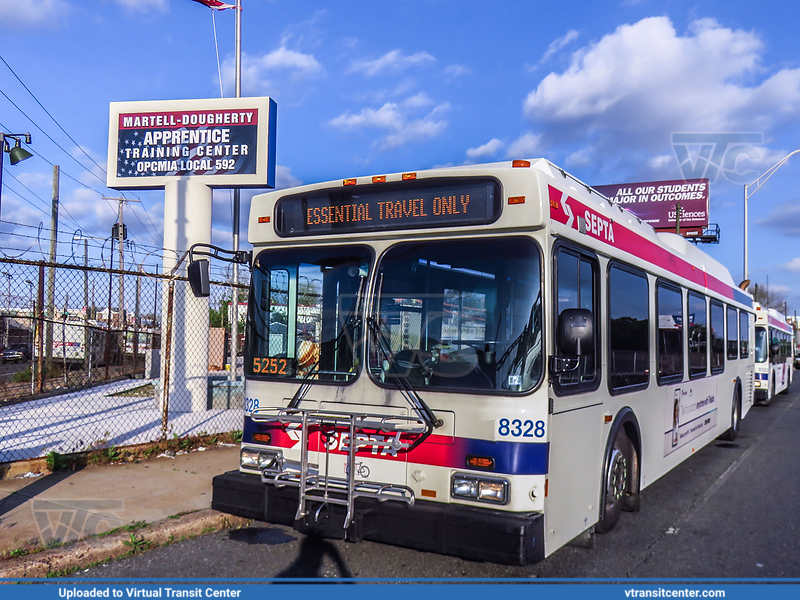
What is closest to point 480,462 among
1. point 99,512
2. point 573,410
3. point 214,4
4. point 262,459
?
point 573,410

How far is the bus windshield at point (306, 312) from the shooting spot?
493cm

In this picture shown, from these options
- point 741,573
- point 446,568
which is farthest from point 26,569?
point 741,573

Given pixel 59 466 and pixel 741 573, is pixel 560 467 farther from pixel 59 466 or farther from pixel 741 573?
pixel 59 466

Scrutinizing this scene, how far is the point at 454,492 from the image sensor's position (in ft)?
14.3

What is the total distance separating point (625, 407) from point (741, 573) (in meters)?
1.48

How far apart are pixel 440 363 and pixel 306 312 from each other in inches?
47.7

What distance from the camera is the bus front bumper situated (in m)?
4.04

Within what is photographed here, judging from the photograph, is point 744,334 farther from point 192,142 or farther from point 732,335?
point 192,142

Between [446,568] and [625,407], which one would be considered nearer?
[446,568]

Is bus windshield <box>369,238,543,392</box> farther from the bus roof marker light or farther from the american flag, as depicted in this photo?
the american flag

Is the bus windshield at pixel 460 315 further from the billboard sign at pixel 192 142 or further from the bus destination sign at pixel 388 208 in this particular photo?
the billboard sign at pixel 192 142

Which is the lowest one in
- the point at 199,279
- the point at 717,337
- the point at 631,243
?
the point at 717,337

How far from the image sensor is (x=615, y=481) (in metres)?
5.66

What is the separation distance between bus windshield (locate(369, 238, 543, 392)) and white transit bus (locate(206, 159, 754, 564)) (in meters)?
0.01
